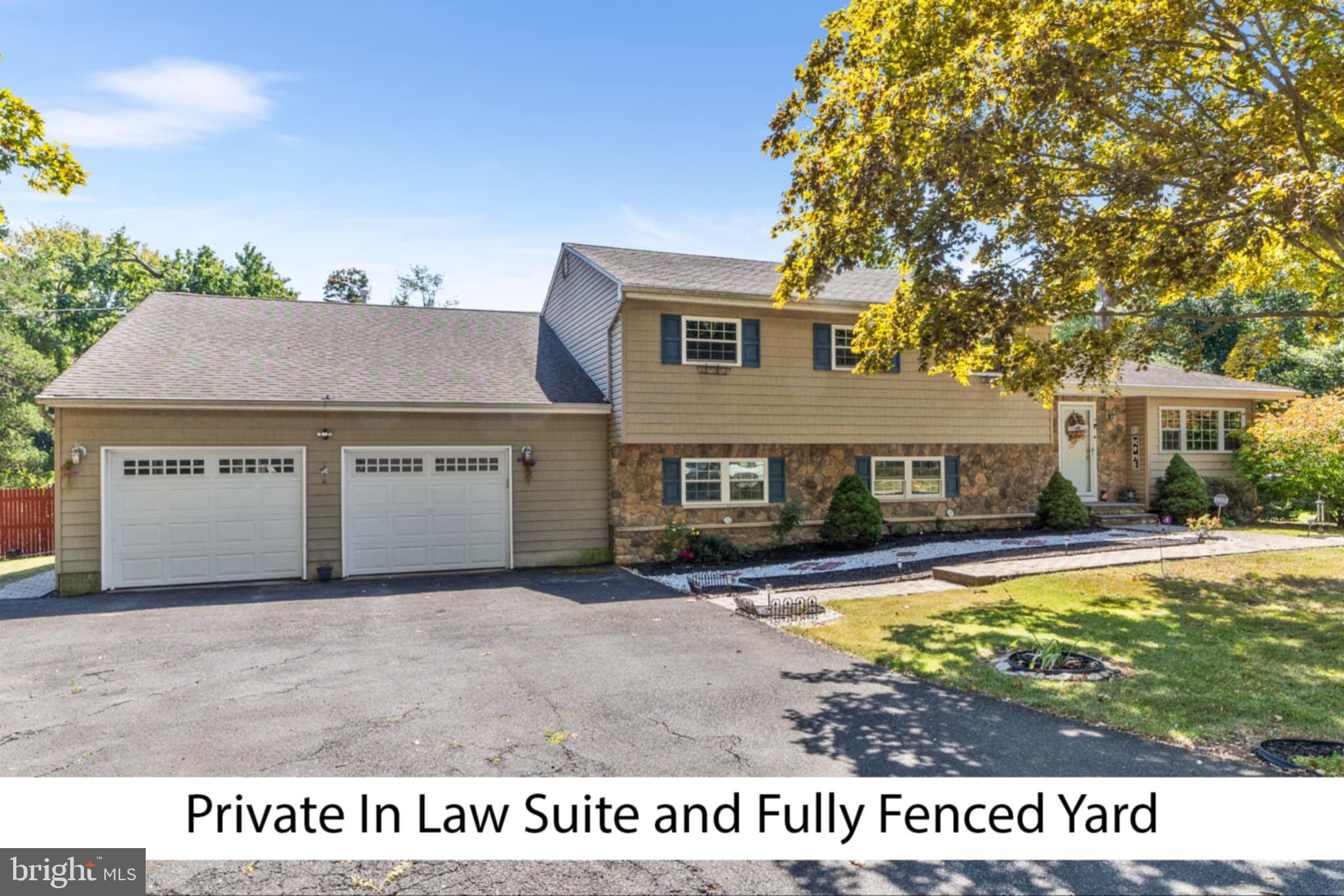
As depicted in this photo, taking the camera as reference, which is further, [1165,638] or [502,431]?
[502,431]

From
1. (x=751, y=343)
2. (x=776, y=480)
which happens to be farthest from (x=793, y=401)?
(x=776, y=480)

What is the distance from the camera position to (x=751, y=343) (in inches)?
543

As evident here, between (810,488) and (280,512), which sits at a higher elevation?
(810,488)

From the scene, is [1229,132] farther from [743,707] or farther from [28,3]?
[28,3]

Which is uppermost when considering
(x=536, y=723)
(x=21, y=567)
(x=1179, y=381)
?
(x=1179, y=381)

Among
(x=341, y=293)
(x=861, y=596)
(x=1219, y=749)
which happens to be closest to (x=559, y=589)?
(x=861, y=596)

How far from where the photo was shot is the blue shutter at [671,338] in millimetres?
13195

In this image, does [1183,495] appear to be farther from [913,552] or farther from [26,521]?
[26,521]

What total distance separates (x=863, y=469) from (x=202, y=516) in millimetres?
12616

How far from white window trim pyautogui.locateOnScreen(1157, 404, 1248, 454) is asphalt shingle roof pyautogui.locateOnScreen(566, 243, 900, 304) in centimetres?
790

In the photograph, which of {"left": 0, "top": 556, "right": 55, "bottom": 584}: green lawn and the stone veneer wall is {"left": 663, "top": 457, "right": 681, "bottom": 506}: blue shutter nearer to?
the stone veneer wall

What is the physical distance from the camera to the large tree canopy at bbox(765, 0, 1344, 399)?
7.74m

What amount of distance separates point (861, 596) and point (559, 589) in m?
4.75

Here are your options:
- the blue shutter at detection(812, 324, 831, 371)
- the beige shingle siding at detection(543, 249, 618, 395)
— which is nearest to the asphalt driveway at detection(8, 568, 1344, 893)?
the beige shingle siding at detection(543, 249, 618, 395)
